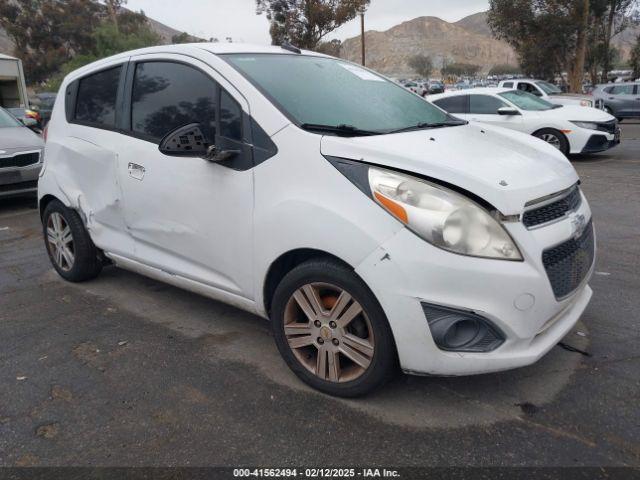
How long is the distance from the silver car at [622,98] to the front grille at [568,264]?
22.8 m

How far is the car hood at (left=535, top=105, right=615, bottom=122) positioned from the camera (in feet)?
36.3

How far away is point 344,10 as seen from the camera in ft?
101

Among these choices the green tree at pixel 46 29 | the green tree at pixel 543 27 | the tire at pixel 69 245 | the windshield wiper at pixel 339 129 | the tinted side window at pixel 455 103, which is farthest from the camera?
the green tree at pixel 46 29

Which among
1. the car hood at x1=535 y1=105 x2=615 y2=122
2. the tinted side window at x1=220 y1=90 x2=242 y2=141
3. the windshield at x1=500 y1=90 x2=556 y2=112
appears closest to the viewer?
the tinted side window at x1=220 y1=90 x2=242 y2=141

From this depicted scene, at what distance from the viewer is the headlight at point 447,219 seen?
2.46m

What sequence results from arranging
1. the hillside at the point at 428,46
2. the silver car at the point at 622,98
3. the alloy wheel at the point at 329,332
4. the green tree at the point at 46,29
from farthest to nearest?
the hillside at the point at 428,46
the green tree at the point at 46,29
the silver car at the point at 622,98
the alloy wheel at the point at 329,332

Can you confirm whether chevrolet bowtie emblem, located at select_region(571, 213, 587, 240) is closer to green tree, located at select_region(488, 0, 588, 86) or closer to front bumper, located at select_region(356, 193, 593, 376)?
front bumper, located at select_region(356, 193, 593, 376)

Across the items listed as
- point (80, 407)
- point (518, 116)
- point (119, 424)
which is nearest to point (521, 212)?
point (119, 424)

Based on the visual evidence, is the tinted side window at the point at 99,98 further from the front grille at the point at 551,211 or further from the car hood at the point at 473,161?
the front grille at the point at 551,211

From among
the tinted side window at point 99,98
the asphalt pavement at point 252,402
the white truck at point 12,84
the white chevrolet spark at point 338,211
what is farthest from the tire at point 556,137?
the white truck at point 12,84

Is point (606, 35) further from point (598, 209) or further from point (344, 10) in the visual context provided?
point (598, 209)

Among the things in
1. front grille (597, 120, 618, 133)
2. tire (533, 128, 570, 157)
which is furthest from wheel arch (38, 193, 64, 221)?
front grille (597, 120, 618, 133)

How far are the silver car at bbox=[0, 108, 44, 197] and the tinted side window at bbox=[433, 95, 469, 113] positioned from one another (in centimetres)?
759

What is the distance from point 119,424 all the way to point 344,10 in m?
31.1
